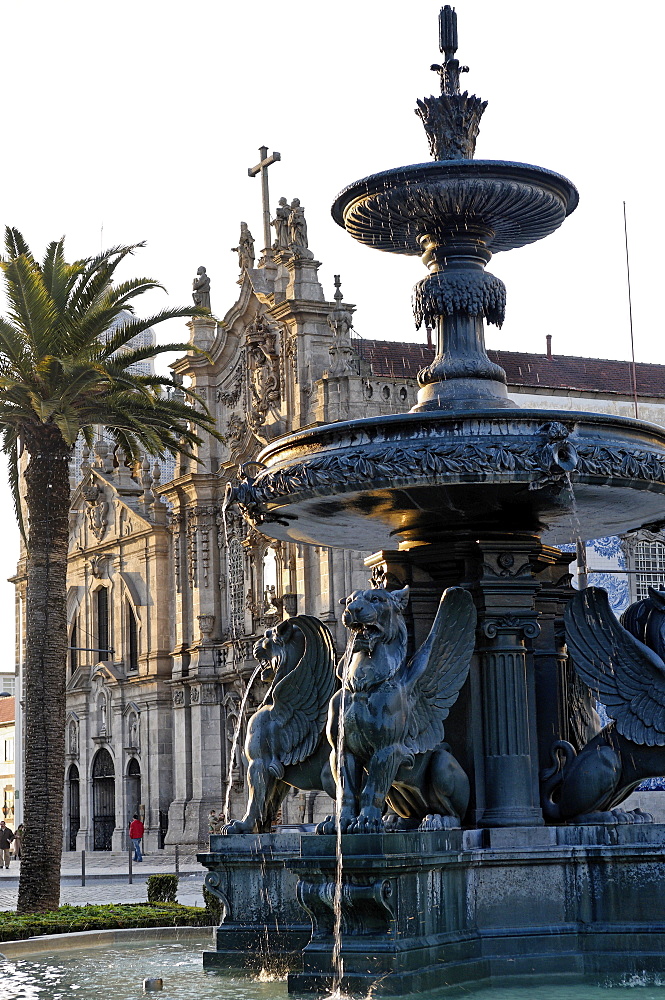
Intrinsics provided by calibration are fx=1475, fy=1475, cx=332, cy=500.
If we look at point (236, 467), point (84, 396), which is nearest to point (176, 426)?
point (84, 396)

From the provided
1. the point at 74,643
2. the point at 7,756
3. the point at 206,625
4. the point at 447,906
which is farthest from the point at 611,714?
the point at 7,756

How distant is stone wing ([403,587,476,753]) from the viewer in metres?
8.08

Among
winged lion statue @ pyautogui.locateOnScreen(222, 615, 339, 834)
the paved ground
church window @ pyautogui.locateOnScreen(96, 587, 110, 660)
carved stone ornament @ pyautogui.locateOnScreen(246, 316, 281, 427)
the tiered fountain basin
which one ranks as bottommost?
the paved ground

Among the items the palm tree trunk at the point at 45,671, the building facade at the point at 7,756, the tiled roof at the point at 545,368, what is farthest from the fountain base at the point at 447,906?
the building facade at the point at 7,756

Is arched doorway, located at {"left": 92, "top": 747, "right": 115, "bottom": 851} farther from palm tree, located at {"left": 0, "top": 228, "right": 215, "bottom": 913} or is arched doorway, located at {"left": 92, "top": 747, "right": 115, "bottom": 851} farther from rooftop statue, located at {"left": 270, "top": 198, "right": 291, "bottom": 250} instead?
palm tree, located at {"left": 0, "top": 228, "right": 215, "bottom": 913}

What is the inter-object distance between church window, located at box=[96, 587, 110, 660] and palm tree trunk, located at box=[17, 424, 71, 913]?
1179 inches

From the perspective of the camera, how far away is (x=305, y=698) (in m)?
8.84

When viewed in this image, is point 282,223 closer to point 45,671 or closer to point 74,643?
point 74,643

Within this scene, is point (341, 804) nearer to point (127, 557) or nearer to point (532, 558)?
point (532, 558)

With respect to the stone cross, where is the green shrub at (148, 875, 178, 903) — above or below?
below

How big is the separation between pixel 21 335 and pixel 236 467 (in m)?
20.7

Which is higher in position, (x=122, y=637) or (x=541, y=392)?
(x=541, y=392)

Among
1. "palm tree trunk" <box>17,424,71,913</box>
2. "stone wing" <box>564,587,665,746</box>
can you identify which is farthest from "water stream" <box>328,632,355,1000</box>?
"palm tree trunk" <box>17,424,71,913</box>

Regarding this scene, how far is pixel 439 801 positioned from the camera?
27.3 feet
